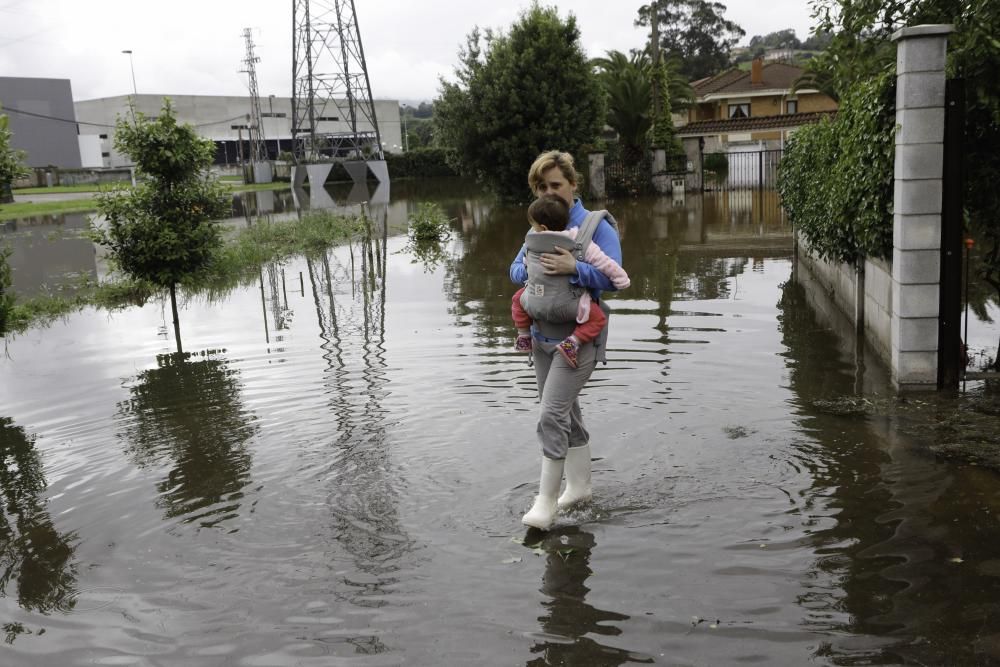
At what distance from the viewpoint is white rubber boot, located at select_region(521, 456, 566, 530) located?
4.66m

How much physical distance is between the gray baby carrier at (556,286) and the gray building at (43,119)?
65.5 metres

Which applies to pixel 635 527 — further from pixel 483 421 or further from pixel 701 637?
pixel 483 421

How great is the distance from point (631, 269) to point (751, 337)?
232 inches

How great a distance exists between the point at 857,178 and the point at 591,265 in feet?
15.4

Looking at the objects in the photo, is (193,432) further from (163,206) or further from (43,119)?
(43,119)

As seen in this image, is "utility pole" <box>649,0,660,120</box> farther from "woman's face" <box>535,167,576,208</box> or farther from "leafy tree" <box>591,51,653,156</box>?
"woman's face" <box>535,167,576,208</box>

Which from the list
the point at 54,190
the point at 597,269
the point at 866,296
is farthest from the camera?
the point at 54,190

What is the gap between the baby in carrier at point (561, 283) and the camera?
441 cm

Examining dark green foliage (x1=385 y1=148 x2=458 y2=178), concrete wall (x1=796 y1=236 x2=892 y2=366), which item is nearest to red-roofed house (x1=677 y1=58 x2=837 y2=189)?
dark green foliage (x1=385 y1=148 x2=458 y2=178)

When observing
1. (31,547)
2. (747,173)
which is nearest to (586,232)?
(31,547)

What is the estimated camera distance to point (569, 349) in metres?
4.50

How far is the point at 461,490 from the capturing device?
5.34 meters

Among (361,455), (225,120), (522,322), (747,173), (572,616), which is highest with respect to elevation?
(225,120)

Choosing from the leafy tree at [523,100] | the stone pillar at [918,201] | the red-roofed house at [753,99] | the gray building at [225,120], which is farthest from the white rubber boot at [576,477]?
the gray building at [225,120]
